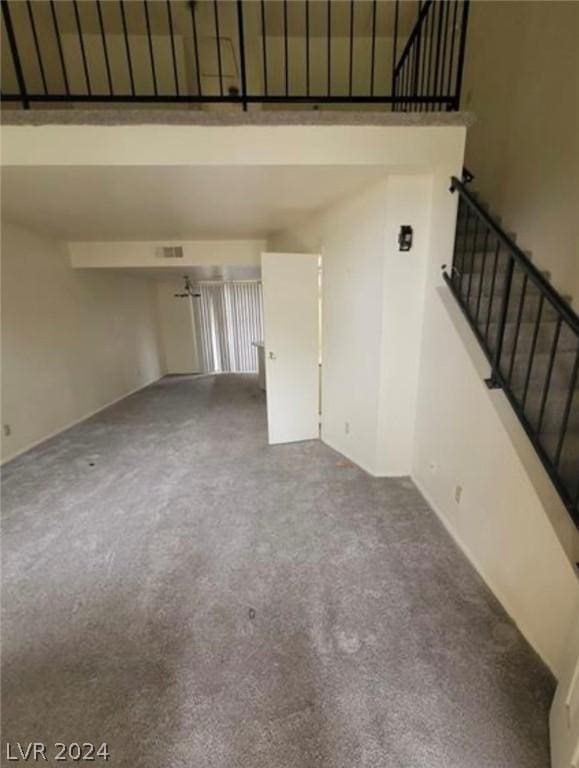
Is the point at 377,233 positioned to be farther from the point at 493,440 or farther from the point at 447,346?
the point at 493,440

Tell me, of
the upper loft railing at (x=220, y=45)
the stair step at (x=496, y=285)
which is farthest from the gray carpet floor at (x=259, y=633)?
the upper loft railing at (x=220, y=45)

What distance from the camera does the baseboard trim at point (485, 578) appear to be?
4.63 feet

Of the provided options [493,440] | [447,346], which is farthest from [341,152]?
[493,440]

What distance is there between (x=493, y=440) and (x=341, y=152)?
6.27ft

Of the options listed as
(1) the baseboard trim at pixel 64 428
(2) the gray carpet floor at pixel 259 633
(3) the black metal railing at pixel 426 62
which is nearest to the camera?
(2) the gray carpet floor at pixel 259 633

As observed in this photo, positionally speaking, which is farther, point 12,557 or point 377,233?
point 377,233

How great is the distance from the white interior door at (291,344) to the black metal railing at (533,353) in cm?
141

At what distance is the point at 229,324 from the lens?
25.7ft

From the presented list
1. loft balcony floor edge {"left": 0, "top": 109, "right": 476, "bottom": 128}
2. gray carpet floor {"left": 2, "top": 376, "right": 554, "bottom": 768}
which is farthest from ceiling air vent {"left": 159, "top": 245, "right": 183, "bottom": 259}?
gray carpet floor {"left": 2, "top": 376, "right": 554, "bottom": 768}

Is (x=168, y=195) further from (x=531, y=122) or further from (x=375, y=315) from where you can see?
(x=531, y=122)

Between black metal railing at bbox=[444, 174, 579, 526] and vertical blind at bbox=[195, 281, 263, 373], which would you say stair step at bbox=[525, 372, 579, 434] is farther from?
vertical blind at bbox=[195, 281, 263, 373]

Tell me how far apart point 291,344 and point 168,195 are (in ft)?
5.50

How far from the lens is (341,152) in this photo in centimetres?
207

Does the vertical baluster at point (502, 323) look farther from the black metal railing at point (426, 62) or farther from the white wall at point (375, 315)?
the black metal railing at point (426, 62)
